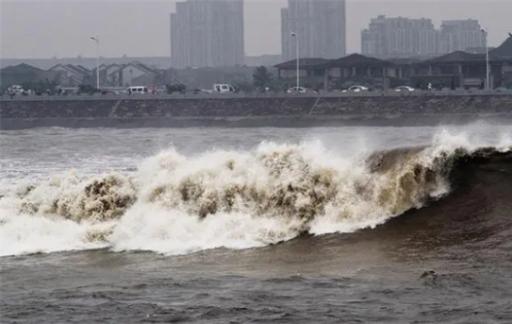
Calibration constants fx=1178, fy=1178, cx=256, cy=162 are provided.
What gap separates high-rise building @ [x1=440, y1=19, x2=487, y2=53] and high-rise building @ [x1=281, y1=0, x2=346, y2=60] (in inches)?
564

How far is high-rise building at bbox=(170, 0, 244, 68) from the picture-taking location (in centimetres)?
16775

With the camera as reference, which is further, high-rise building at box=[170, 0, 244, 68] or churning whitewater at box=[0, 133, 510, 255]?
high-rise building at box=[170, 0, 244, 68]

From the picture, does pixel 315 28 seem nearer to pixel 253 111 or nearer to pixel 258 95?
pixel 258 95

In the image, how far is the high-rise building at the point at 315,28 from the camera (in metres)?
161

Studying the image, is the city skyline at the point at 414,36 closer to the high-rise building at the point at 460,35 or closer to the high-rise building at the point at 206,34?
the high-rise building at the point at 460,35

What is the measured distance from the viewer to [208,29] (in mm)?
168000

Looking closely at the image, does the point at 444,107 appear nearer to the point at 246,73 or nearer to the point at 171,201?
the point at 171,201

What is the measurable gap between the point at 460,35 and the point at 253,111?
94009 millimetres

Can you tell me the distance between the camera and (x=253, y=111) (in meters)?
70.7

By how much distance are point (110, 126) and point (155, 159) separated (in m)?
52.8

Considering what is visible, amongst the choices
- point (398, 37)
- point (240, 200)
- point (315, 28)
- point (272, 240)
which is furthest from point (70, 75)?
point (272, 240)

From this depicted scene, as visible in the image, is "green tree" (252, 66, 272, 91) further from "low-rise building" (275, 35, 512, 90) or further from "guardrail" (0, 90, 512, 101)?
"guardrail" (0, 90, 512, 101)

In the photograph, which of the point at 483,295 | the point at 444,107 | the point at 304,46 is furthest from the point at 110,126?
the point at 304,46

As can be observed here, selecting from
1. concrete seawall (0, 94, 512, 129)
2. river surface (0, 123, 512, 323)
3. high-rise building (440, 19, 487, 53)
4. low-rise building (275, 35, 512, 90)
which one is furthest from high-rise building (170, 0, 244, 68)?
river surface (0, 123, 512, 323)
